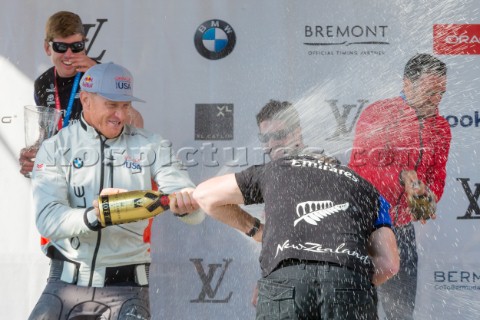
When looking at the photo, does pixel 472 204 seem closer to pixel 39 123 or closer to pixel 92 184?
pixel 92 184

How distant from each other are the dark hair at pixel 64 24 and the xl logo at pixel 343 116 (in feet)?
5.74

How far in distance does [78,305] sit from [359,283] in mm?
1837

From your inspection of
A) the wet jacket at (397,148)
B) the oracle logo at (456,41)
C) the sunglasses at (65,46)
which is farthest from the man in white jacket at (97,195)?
the oracle logo at (456,41)

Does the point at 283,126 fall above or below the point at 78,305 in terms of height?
above

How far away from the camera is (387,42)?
547 centimetres

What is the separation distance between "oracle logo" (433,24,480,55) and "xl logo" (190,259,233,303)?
1.94 meters

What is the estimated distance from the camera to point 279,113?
5.49m

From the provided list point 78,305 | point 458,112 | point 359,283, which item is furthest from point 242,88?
point 359,283

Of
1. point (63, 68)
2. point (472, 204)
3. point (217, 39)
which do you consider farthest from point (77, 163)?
point (472, 204)

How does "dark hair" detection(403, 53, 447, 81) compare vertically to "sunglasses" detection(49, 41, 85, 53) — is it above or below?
below

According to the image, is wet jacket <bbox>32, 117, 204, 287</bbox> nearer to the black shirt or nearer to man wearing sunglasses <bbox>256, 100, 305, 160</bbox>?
man wearing sunglasses <bbox>256, 100, 305, 160</bbox>

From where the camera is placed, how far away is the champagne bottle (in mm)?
4551

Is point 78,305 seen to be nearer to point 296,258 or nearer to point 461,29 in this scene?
point 296,258

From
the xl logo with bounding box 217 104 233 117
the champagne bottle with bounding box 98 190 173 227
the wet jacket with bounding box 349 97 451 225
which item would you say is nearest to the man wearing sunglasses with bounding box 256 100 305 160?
the xl logo with bounding box 217 104 233 117
